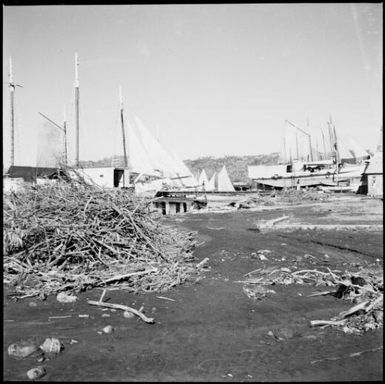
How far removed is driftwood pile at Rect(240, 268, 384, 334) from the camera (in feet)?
15.6

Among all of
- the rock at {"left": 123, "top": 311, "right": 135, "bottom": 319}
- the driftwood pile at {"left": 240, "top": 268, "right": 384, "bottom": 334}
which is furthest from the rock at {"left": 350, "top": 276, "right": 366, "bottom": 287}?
the rock at {"left": 123, "top": 311, "right": 135, "bottom": 319}

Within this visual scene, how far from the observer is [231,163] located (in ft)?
292

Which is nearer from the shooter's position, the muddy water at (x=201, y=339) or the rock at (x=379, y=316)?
the muddy water at (x=201, y=339)

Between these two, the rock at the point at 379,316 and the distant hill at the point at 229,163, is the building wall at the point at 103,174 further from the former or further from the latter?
the distant hill at the point at 229,163

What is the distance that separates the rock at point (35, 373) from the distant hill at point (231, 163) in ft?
245

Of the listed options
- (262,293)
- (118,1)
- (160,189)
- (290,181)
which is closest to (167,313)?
(262,293)

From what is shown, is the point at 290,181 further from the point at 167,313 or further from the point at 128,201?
the point at 167,313

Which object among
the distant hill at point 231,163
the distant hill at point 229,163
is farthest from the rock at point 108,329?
the distant hill at point 231,163

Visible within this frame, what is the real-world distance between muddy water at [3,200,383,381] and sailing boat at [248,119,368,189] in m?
40.0

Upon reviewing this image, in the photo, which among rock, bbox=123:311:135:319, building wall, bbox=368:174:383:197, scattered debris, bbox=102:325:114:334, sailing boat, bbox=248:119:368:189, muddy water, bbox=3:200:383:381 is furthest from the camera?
sailing boat, bbox=248:119:368:189

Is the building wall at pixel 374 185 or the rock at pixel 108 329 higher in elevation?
the building wall at pixel 374 185

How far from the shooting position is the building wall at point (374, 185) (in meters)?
31.4

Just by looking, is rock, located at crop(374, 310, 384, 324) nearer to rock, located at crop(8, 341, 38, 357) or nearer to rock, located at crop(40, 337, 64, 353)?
rock, located at crop(40, 337, 64, 353)

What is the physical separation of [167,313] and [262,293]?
6.07ft
